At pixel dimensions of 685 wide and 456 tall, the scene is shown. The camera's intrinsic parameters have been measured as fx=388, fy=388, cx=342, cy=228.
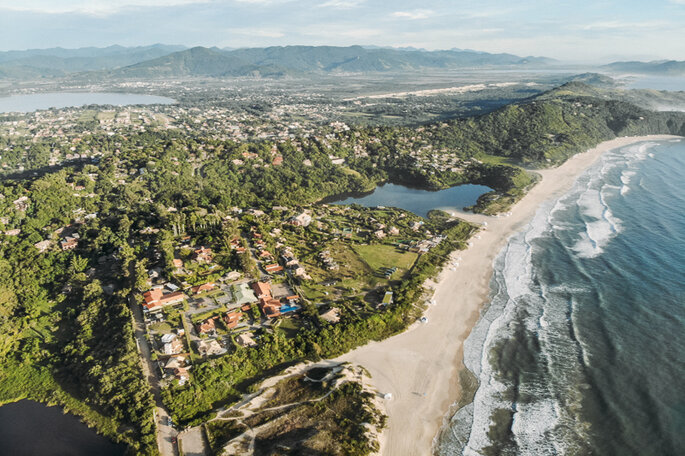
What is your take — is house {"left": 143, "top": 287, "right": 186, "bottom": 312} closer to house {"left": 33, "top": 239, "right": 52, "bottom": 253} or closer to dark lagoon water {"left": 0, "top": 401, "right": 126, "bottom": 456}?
dark lagoon water {"left": 0, "top": 401, "right": 126, "bottom": 456}

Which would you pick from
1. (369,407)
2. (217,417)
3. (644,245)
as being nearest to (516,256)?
(644,245)

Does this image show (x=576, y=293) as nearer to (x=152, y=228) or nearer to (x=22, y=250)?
(x=152, y=228)

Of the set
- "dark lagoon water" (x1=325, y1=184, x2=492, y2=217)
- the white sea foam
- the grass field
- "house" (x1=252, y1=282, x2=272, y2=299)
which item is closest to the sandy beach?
the white sea foam

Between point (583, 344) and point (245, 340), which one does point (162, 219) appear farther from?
point (583, 344)

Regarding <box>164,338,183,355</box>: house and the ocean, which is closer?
the ocean

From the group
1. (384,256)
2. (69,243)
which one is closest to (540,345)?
(384,256)

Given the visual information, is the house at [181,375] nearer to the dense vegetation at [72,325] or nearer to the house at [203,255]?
the dense vegetation at [72,325]

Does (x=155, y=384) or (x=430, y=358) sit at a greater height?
(x=155, y=384)
